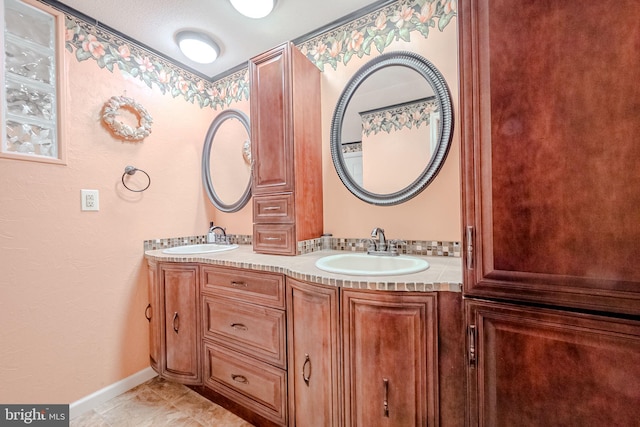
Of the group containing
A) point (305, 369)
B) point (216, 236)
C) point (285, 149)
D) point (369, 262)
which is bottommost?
point (305, 369)

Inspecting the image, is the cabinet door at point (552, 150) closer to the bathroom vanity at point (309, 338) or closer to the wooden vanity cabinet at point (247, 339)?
the bathroom vanity at point (309, 338)

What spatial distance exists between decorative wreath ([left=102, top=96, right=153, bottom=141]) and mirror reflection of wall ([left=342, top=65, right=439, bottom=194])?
4.63 feet

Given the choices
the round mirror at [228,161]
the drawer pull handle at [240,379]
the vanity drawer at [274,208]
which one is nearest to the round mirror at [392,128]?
the vanity drawer at [274,208]

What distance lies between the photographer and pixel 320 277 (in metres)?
1.06

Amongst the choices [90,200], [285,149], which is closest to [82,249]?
[90,200]

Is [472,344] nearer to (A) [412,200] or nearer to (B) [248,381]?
(A) [412,200]

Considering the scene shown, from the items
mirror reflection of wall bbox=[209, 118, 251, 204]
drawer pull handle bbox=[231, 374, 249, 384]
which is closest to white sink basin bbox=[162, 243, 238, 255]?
mirror reflection of wall bbox=[209, 118, 251, 204]

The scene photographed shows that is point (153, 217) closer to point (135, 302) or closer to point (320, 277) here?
point (135, 302)

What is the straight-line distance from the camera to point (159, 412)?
152cm

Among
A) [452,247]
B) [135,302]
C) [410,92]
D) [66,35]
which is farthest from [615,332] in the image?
[66,35]

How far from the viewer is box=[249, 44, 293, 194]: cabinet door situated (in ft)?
5.09

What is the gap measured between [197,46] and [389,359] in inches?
84.7

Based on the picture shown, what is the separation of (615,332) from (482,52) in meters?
0.86

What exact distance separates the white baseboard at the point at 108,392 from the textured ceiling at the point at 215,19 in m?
2.30
